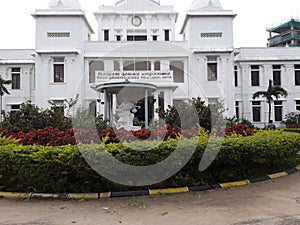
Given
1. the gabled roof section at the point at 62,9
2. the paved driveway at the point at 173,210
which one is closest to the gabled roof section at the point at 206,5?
the gabled roof section at the point at 62,9

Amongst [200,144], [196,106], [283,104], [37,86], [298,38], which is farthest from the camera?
[298,38]

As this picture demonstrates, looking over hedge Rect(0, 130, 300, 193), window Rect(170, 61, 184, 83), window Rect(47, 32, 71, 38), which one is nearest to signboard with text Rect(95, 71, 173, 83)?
window Rect(170, 61, 184, 83)

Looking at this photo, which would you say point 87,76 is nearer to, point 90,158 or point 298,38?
point 90,158

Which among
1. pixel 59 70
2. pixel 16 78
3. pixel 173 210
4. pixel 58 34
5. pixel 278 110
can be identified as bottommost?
pixel 173 210

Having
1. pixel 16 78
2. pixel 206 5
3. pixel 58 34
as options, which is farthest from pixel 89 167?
pixel 16 78

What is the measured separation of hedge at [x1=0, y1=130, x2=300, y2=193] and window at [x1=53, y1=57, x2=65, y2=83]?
1747 cm

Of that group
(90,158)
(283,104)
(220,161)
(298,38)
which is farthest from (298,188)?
(298,38)

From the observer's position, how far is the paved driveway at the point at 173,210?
457cm

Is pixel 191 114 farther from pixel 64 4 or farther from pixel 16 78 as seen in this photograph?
pixel 16 78

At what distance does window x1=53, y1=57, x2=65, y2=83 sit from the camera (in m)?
23.1

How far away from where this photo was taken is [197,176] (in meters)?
6.39

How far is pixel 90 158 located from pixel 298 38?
Answer: 60644mm

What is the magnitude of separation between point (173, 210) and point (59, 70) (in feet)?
64.4

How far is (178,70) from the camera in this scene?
24.5 metres
